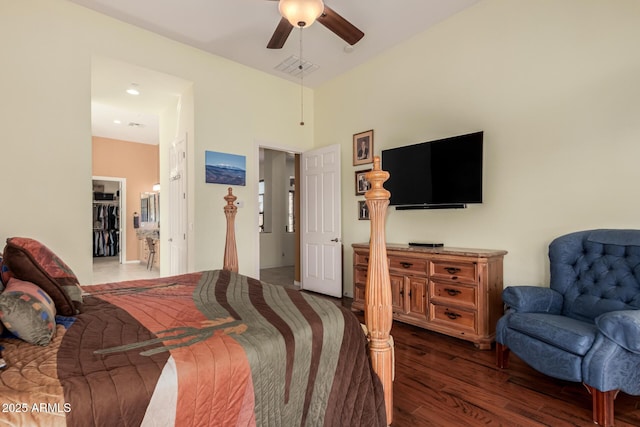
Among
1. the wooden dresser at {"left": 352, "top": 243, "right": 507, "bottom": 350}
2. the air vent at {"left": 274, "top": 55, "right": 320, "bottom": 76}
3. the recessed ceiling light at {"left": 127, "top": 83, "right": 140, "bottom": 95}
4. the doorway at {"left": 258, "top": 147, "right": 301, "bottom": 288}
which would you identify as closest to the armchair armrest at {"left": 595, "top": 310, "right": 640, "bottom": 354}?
the wooden dresser at {"left": 352, "top": 243, "right": 507, "bottom": 350}

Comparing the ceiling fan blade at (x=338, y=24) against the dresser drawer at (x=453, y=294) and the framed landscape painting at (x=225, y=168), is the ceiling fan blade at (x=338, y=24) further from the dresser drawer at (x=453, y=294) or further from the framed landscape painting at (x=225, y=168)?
the dresser drawer at (x=453, y=294)

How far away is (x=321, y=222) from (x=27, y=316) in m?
3.77

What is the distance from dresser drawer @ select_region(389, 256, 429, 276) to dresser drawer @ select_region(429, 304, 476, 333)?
0.35 meters

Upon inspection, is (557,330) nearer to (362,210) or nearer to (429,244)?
(429,244)

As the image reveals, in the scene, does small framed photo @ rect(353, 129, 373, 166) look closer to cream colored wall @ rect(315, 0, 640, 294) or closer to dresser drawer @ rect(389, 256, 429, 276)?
cream colored wall @ rect(315, 0, 640, 294)

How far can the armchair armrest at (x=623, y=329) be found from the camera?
64.9 inches

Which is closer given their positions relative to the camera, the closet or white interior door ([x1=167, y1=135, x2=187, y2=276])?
white interior door ([x1=167, y1=135, x2=187, y2=276])

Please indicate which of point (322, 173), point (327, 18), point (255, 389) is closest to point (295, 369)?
point (255, 389)

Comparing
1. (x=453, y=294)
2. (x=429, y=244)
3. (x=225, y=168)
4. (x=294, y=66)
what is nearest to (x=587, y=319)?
(x=453, y=294)

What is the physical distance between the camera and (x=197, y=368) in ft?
3.18

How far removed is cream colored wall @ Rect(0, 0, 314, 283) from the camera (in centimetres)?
284

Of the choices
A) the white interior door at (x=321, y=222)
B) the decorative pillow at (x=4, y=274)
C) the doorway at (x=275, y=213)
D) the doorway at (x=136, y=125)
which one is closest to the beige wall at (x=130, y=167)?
the doorway at (x=136, y=125)

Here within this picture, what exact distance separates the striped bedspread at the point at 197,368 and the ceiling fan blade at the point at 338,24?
2.18 meters

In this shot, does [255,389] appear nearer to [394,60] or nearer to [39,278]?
[39,278]
